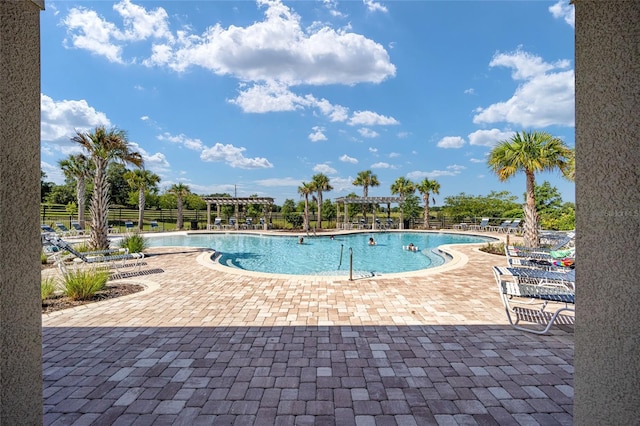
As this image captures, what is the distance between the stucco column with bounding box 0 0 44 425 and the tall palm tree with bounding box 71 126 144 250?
10.1m

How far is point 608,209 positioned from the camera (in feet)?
4.41

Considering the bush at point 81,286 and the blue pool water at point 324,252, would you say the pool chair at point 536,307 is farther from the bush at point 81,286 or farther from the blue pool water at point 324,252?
the bush at point 81,286

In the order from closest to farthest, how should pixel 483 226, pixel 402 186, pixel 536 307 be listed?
1. pixel 536 307
2. pixel 483 226
3. pixel 402 186

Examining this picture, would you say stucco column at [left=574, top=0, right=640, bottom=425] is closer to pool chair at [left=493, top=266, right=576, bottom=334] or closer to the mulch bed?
pool chair at [left=493, top=266, right=576, bottom=334]

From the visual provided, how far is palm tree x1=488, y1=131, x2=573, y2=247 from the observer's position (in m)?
10.2

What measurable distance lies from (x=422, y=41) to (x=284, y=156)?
21.9 meters

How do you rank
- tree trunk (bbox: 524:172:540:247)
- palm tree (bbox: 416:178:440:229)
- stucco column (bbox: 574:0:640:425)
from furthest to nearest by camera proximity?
palm tree (bbox: 416:178:440:229) → tree trunk (bbox: 524:172:540:247) → stucco column (bbox: 574:0:640:425)

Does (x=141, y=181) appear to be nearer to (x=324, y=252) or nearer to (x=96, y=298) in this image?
(x=324, y=252)

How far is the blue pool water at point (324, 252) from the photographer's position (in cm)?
1129

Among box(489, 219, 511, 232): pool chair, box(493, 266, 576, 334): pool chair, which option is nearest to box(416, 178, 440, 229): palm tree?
box(489, 219, 511, 232): pool chair

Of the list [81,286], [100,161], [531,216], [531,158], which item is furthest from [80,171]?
[531,216]

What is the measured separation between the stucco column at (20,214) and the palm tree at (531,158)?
1238cm

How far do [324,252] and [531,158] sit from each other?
9.30 meters

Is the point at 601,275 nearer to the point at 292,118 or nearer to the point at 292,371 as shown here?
the point at 292,371
